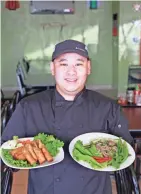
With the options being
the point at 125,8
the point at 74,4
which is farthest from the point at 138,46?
the point at 74,4

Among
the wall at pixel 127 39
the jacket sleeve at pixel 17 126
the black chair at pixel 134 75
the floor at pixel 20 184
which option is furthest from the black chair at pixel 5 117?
the wall at pixel 127 39

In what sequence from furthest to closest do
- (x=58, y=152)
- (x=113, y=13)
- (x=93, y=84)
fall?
(x=93, y=84) → (x=113, y=13) → (x=58, y=152)

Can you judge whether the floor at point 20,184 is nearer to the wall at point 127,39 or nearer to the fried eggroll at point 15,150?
the fried eggroll at point 15,150

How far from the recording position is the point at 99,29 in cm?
710

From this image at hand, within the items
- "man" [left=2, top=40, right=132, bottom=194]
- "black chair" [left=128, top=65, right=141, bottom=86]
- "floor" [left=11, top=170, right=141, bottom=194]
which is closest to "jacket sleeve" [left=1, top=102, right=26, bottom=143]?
"man" [left=2, top=40, right=132, bottom=194]

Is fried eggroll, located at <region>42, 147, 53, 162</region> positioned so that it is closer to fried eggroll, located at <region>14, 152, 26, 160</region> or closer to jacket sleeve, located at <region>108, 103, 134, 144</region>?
fried eggroll, located at <region>14, 152, 26, 160</region>

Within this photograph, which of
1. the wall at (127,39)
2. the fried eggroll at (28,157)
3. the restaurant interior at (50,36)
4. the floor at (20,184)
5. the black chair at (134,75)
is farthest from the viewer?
the restaurant interior at (50,36)

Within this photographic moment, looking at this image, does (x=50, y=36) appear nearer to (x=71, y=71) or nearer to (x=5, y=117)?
(x=5, y=117)

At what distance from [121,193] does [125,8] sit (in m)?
4.75

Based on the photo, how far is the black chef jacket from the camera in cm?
134

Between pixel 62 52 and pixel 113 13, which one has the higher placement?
pixel 113 13

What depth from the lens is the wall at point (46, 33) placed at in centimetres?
698

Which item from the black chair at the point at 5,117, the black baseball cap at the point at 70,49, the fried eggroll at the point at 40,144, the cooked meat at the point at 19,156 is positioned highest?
the black baseball cap at the point at 70,49

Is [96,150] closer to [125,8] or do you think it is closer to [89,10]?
[125,8]
